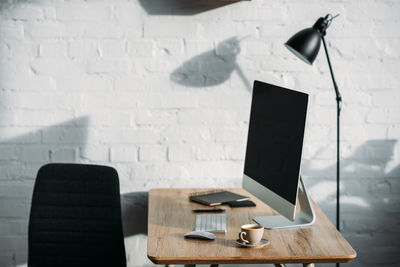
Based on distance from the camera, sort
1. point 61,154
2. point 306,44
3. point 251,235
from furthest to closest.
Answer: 1. point 61,154
2. point 306,44
3. point 251,235

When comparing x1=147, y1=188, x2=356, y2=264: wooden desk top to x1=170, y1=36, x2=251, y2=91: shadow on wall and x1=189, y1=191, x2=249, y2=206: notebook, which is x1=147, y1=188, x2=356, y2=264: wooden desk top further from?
x1=170, y1=36, x2=251, y2=91: shadow on wall

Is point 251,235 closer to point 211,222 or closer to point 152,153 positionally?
point 211,222

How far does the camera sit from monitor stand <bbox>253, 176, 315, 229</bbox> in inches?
84.0

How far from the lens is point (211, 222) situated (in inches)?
85.6

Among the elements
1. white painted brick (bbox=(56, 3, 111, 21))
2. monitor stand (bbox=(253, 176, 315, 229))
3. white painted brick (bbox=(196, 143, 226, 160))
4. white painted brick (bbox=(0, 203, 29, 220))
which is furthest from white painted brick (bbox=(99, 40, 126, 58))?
monitor stand (bbox=(253, 176, 315, 229))

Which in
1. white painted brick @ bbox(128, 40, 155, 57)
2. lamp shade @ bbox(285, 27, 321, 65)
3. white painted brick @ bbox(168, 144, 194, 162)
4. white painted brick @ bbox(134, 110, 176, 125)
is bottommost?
white painted brick @ bbox(168, 144, 194, 162)

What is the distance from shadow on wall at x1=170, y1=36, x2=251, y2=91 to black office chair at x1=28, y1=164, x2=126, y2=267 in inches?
27.5

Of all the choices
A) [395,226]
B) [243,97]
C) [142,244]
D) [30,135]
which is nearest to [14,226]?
[30,135]

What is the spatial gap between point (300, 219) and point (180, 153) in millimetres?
777

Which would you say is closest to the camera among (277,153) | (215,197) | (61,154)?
(277,153)

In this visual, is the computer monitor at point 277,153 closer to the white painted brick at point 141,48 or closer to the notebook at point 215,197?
the notebook at point 215,197

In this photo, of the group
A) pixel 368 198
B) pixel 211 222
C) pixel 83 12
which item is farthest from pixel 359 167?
pixel 83 12

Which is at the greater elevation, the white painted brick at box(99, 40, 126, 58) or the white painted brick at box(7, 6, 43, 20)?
the white painted brick at box(7, 6, 43, 20)

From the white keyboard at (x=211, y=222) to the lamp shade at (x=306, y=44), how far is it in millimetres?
767
